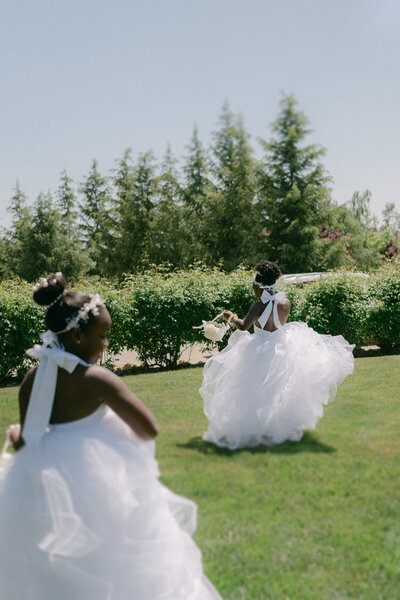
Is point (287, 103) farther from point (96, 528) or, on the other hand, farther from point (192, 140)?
point (96, 528)

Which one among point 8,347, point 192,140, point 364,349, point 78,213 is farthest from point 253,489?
point 78,213

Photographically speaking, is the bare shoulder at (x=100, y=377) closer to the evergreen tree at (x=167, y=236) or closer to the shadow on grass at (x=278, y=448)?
the shadow on grass at (x=278, y=448)

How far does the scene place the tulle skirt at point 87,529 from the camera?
2471mm

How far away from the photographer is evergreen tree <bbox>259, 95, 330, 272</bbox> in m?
33.9

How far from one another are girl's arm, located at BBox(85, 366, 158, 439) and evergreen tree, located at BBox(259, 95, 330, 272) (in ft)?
103

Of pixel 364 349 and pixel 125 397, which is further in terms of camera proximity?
pixel 364 349

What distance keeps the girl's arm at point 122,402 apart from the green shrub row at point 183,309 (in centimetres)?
869

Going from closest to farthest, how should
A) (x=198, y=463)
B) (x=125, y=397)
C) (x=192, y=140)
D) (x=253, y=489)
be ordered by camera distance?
(x=125, y=397) → (x=253, y=489) → (x=198, y=463) → (x=192, y=140)

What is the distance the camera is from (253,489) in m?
4.82

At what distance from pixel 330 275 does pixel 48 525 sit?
40.5ft

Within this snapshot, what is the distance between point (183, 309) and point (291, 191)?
2334 centimetres

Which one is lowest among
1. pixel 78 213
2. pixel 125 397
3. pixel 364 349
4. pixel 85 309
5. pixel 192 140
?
pixel 364 349

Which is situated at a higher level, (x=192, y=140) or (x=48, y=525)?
(x=192, y=140)

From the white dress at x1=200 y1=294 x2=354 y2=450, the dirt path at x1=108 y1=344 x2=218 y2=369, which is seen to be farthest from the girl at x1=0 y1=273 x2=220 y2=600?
the dirt path at x1=108 y1=344 x2=218 y2=369
